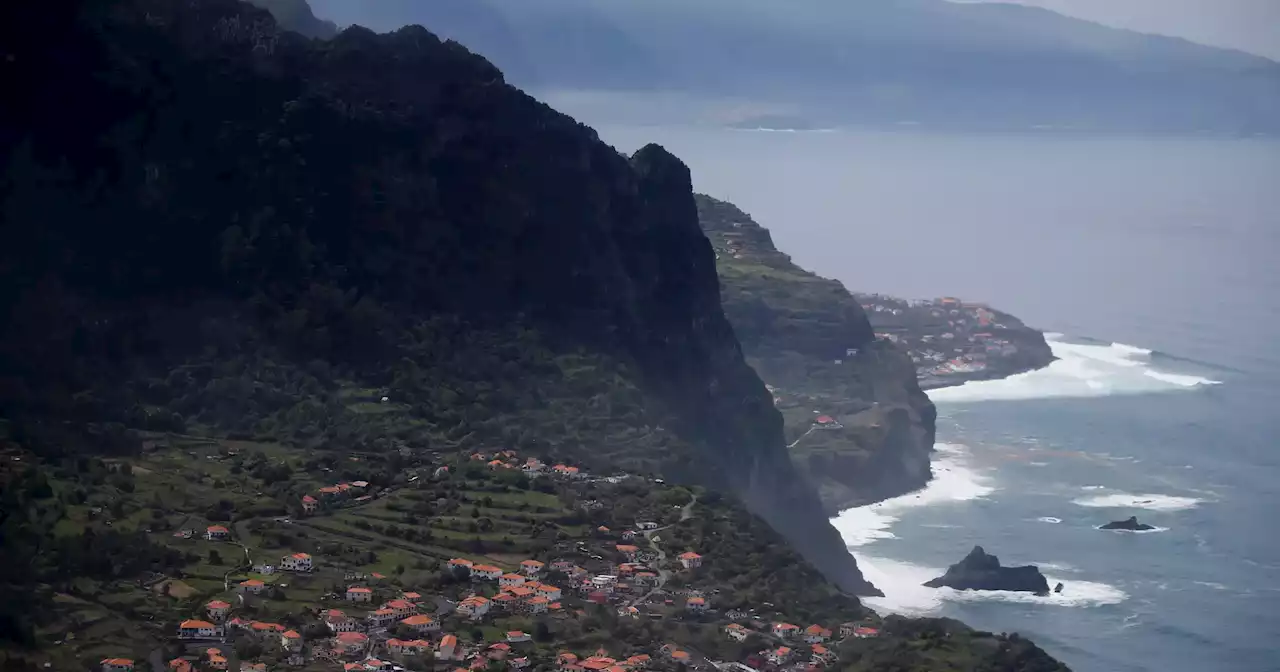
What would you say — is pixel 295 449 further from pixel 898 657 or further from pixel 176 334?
pixel 898 657

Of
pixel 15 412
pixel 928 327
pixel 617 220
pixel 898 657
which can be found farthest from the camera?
pixel 928 327

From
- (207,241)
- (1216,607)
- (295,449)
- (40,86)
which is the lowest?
(1216,607)

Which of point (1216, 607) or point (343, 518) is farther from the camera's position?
point (1216, 607)

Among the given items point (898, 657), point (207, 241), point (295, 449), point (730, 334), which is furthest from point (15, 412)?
point (730, 334)

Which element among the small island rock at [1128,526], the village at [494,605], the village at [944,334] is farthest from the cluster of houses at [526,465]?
the village at [944,334]

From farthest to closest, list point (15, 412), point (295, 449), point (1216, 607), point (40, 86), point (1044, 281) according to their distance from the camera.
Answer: point (1044, 281) → point (1216, 607) → point (40, 86) → point (295, 449) → point (15, 412)

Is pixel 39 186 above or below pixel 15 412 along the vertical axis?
above

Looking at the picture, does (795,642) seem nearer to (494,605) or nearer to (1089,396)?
(494,605)
